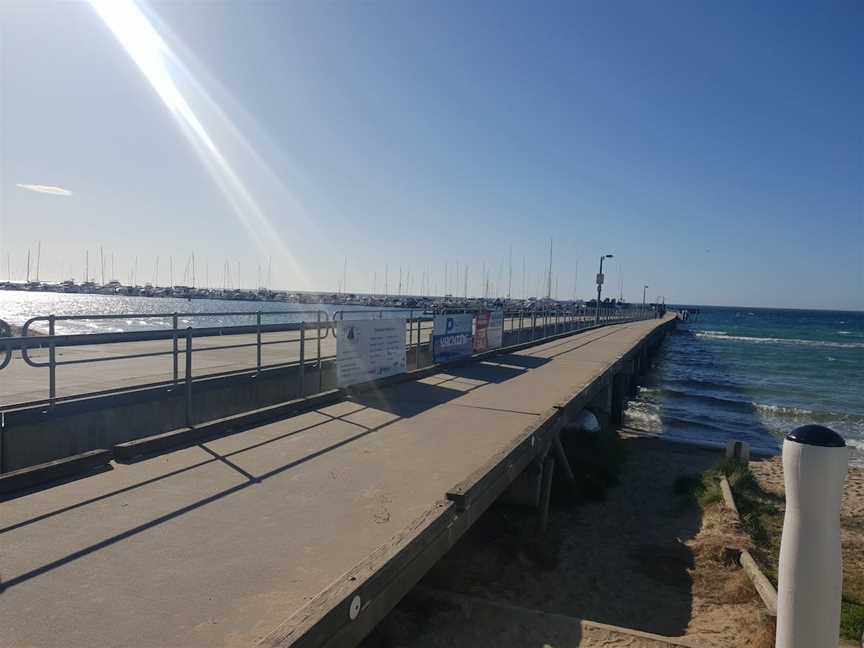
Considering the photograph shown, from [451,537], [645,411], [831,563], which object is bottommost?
[645,411]

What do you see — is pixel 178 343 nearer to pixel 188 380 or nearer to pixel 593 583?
pixel 188 380

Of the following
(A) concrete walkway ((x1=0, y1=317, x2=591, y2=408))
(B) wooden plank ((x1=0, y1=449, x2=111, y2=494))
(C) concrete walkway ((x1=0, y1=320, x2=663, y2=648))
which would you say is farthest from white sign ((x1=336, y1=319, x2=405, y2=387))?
(B) wooden plank ((x1=0, y1=449, x2=111, y2=494))

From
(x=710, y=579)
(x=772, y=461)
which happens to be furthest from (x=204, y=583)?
(x=772, y=461)

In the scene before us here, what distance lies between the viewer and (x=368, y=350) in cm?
1091

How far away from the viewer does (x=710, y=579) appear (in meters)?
6.97

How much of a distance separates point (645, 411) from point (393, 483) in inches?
768

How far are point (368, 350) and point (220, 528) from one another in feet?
21.2

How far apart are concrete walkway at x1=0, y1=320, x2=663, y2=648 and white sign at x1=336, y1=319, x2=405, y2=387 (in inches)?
78.2

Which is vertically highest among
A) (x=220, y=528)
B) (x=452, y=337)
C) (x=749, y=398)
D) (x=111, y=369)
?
(x=452, y=337)

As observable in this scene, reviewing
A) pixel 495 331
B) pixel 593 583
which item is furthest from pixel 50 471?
pixel 495 331

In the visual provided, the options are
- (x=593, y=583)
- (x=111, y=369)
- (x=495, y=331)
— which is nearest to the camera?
(x=593, y=583)

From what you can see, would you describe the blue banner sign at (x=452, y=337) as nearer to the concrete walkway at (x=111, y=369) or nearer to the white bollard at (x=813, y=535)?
the concrete walkway at (x=111, y=369)

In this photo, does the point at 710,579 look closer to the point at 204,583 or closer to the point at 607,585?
the point at 607,585

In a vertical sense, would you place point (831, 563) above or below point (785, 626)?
above
